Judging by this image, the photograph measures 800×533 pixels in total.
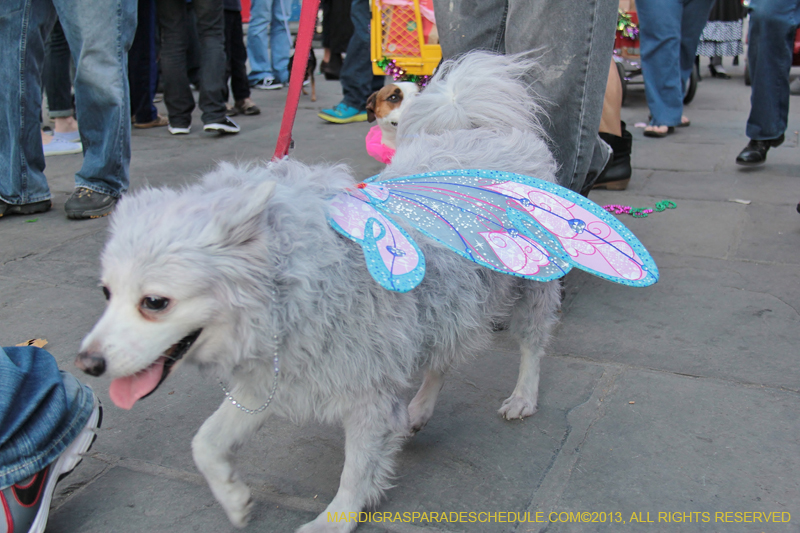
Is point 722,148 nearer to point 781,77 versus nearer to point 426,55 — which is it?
point 781,77

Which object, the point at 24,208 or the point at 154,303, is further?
the point at 24,208

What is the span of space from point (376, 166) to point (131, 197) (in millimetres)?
4000

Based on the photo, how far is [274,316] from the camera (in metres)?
1.65

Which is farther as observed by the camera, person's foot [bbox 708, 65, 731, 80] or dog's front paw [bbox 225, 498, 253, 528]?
person's foot [bbox 708, 65, 731, 80]

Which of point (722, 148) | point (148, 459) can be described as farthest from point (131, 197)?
point (722, 148)

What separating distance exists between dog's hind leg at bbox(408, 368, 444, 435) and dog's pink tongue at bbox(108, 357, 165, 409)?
1.00 meters

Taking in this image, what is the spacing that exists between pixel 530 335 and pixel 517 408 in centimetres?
27

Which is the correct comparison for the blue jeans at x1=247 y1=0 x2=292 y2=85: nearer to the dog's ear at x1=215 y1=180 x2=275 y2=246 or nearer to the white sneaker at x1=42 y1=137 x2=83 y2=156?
the white sneaker at x1=42 y1=137 x2=83 y2=156

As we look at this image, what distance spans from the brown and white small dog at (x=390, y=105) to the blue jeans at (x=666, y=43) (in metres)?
2.28

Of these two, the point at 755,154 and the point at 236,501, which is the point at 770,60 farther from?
the point at 236,501

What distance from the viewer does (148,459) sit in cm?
220

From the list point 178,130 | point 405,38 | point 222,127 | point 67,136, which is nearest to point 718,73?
point 405,38

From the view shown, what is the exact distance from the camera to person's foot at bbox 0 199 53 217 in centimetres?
437

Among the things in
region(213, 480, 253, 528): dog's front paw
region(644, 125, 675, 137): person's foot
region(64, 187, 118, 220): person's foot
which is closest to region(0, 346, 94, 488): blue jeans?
region(213, 480, 253, 528): dog's front paw
